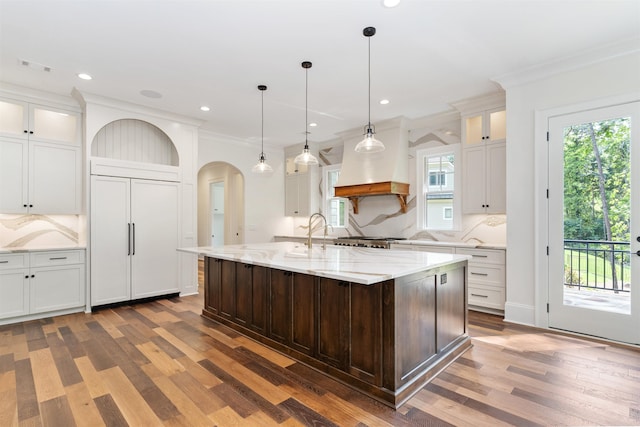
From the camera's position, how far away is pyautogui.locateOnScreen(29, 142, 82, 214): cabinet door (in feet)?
13.4

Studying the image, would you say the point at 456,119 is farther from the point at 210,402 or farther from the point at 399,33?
the point at 210,402

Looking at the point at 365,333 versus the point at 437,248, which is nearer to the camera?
the point at 365,333

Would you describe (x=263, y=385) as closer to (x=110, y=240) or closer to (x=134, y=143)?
(x=110, y=240)

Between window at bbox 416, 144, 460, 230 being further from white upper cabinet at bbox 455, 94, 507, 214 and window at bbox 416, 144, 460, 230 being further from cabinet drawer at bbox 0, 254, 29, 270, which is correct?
cabinet drawer at bbox 0, 254, 29, 270

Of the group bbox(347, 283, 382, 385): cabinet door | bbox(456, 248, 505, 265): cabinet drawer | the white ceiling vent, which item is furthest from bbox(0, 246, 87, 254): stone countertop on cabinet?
bbox(456, 248, 505, 265): cabinet drawer

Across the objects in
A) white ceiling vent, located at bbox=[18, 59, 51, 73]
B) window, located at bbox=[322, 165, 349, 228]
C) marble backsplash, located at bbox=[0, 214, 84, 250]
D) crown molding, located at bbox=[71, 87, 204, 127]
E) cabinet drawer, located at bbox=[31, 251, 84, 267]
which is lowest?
cabinet drawer, located at bbox=[31, 251, 84, 267]

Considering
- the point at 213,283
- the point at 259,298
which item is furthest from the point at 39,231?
the point at 259,298

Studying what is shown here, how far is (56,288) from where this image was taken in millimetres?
4074

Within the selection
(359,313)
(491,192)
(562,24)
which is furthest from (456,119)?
(359,313)

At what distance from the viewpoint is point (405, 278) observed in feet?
7.43

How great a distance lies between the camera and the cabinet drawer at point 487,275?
4008 mm

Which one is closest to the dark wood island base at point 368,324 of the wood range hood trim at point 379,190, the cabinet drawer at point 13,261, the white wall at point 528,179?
the white wall at point 528,179

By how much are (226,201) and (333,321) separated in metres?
5.93

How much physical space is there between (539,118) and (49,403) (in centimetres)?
494
